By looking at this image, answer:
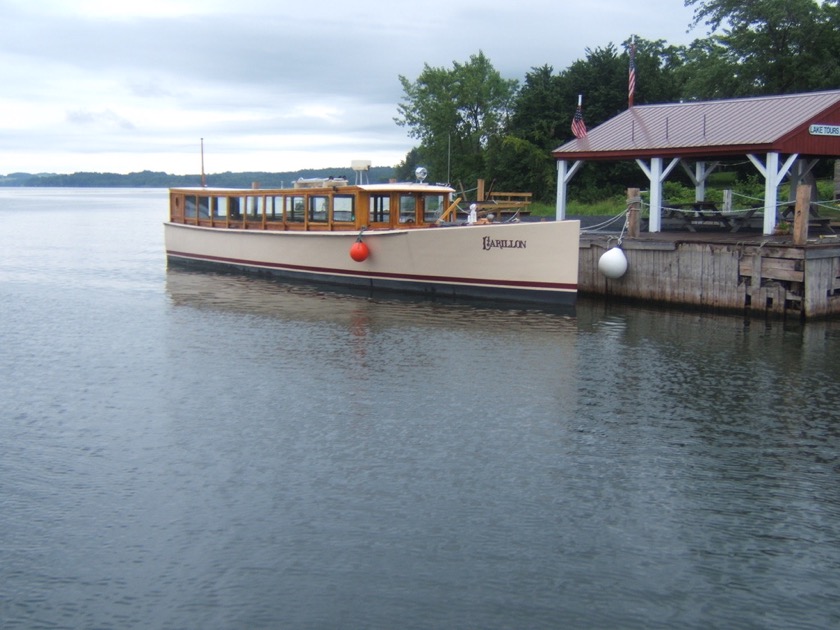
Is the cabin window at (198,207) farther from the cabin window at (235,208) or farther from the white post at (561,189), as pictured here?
the white post at (561,189)

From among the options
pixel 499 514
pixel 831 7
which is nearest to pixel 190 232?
pixel 499 514

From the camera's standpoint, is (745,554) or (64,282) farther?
(64,282)

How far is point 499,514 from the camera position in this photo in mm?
9445

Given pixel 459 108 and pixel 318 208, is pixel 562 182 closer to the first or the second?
pixel 318 208

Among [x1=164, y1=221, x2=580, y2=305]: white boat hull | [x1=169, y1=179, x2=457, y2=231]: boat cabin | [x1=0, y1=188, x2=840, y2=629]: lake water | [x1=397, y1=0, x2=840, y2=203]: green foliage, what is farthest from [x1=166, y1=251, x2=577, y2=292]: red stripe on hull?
[x1=397, y1=0, x2=840, y2=203]: green foliage

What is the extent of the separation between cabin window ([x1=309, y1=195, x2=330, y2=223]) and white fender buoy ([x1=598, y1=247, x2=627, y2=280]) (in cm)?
833

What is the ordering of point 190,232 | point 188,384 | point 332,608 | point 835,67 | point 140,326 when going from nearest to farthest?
point 332,608 < point 188,384 < point 140,326 < point 190,232 < point 835,67

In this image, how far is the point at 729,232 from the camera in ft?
82.2

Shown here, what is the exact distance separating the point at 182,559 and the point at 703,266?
54.3 feet

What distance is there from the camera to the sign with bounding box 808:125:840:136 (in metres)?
23.5

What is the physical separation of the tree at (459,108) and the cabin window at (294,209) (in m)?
25.3

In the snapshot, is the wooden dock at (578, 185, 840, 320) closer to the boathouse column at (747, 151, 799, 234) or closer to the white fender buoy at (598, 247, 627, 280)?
the white fender buoy at (598, 247, 627, 280)

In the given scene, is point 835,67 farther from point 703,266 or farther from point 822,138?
point 703,266

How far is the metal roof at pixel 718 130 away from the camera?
23328 mm
